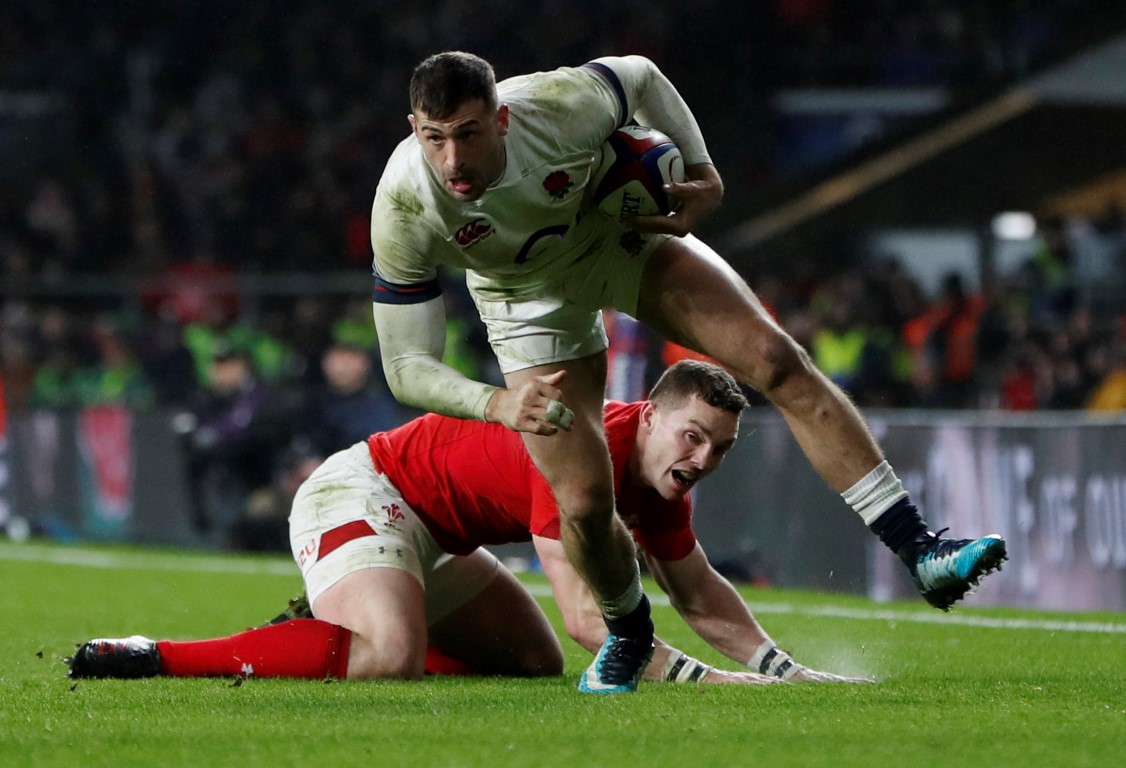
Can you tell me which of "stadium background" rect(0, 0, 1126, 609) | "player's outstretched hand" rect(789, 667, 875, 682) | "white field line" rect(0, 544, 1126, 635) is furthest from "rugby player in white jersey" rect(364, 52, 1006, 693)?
"stadium background" rect(0, 0, 1126, 609)

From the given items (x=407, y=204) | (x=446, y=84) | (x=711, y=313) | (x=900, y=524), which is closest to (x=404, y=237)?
(x=407, y=204)

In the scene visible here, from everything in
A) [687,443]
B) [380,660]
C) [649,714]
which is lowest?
[380,660]

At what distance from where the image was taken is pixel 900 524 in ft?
17.4

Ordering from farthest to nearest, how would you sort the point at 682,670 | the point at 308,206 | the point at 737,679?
the point at 308,206 < the point at 682,670 < the point at 737,679

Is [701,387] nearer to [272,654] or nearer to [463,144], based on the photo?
[463,144]

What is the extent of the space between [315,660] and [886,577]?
5.27 metres

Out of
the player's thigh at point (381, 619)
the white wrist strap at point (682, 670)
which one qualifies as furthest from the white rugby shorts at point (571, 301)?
the white wrist strap at point (682, 670)

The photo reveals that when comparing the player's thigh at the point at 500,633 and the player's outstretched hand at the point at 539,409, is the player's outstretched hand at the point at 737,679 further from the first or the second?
the player's outstretched hand at the point at 539,409

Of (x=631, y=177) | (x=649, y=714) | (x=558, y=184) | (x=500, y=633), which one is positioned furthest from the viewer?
(x=500, y=633)

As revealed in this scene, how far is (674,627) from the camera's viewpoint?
8102mm

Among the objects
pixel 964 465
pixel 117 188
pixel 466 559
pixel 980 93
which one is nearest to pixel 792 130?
pixel 980 93

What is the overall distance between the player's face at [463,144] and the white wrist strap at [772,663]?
1855 mm

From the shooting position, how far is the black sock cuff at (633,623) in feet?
17.9

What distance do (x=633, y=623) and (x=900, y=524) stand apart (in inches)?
34.4
